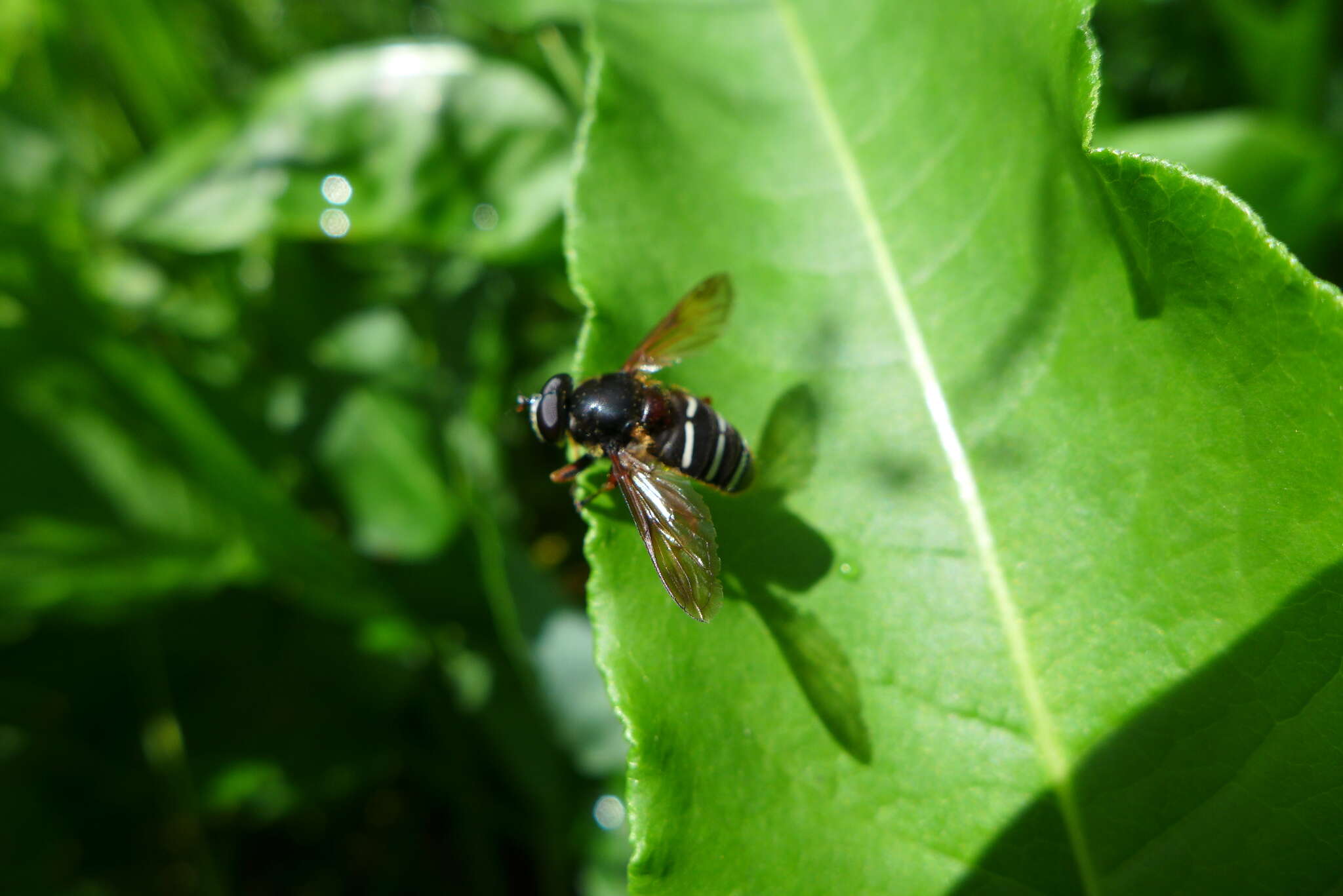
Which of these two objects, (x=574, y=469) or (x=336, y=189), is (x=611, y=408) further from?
(x=336, y=189)

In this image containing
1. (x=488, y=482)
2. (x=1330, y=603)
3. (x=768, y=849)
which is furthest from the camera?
(x=488, y=482)

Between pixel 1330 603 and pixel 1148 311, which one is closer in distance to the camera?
pixel 1330 603

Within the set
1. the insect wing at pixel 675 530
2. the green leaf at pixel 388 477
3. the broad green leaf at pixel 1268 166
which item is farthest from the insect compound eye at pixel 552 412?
the broad green leaf at pixel 1268 166

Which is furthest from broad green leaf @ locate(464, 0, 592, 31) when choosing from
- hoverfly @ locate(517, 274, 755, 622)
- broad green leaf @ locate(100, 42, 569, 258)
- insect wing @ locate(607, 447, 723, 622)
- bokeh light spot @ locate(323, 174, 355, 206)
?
insect wing @ locate(607, 447, 723, 622)

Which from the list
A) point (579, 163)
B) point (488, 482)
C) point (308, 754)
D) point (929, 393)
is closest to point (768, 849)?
point (929, 393)

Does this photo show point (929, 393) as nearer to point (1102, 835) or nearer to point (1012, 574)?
point (1012, 574)

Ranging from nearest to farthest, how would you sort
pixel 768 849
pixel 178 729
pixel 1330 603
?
pixel 1330 603 < pixel 768 849 < pixel 178 729

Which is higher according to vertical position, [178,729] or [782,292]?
[782,292]

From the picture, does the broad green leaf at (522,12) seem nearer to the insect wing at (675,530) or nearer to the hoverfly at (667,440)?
the hoverfly at (667,440)
